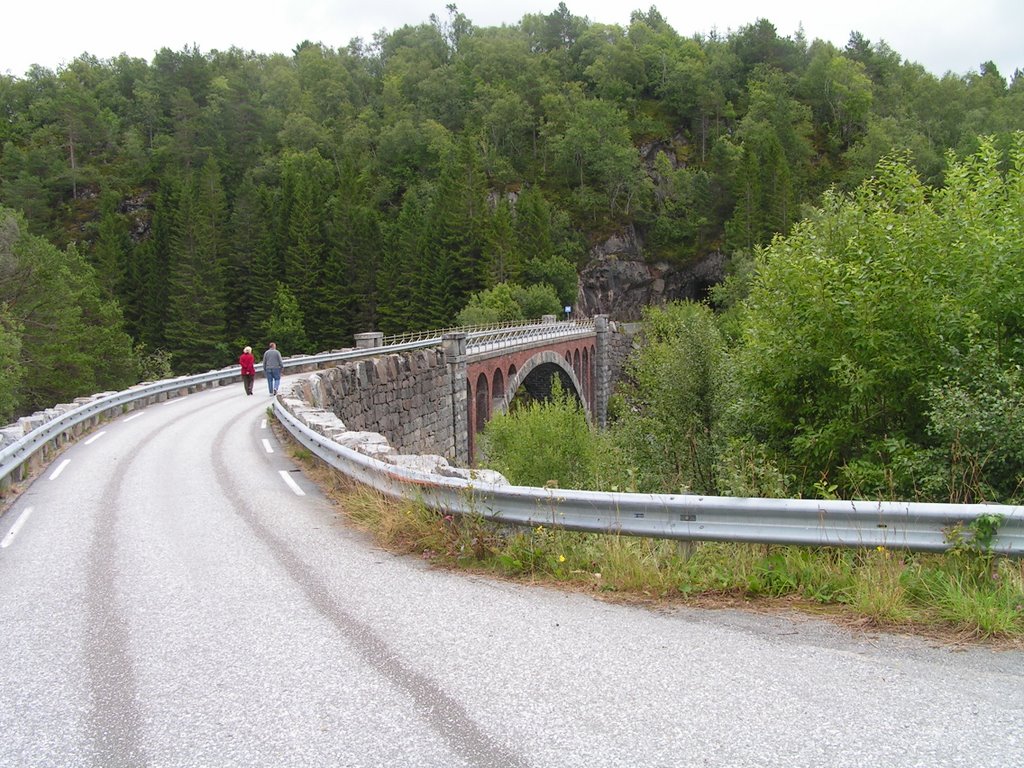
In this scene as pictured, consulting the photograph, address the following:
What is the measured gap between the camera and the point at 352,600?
545cm

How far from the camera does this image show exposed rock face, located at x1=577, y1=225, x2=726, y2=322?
301 feet

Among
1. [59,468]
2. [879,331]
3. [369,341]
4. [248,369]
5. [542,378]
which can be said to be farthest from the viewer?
[542,378]

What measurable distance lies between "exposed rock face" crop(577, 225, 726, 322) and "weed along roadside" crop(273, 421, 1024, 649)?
3338 inches

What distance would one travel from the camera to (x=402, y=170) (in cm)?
10344

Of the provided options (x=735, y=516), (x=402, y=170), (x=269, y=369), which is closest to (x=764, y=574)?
(x=735, y=516)

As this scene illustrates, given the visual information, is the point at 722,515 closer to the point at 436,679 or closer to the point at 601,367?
the point at 436,679

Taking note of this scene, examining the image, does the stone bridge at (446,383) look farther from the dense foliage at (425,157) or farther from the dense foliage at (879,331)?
the dense foliage at (425,157)

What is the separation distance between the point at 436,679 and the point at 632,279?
91446 millimetres

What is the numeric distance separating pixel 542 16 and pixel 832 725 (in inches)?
6093

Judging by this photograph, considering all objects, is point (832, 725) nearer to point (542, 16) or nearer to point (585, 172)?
point (585, 172)

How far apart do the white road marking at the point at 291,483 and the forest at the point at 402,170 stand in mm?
29316

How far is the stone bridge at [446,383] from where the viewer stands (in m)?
21.1

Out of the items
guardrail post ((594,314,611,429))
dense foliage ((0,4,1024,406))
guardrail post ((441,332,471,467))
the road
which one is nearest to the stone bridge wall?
guardrail post ((441,332,471,467))

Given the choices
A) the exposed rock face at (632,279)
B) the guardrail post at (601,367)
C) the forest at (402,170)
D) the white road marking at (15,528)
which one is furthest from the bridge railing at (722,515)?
the exposed rock face at (632,279)
